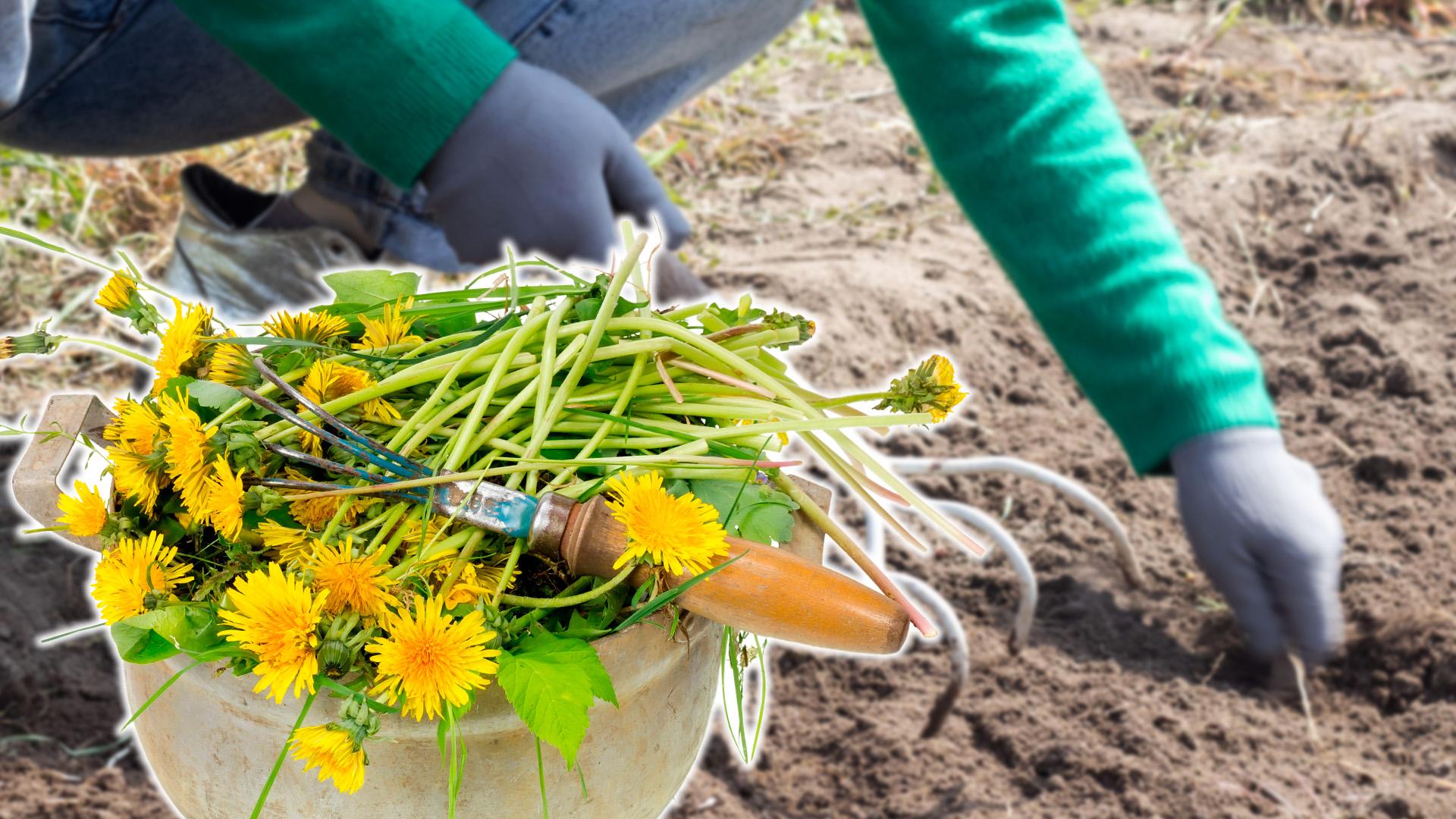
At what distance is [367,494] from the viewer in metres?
0.75

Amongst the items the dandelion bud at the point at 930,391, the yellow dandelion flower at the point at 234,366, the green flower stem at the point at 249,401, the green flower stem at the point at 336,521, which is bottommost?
the green flower stem at the point at 336,521

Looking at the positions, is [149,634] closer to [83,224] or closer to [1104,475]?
[1104,475]

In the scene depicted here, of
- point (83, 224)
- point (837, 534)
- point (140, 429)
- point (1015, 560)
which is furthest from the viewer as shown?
point (83, 224)

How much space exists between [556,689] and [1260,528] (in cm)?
124

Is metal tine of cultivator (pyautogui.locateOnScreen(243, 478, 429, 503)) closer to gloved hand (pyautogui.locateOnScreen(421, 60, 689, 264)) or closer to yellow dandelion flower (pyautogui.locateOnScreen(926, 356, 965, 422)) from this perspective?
yellow dandelion flower (pyautogui.locateOnScreen(926, 356, 965, 422))

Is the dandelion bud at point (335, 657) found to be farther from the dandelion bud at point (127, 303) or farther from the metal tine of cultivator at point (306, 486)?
the dandelion bud at point (127, 303)

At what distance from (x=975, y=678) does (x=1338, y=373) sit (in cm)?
128

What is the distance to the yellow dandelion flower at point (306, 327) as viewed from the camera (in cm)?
83

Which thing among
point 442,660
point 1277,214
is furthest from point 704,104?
point 442,660

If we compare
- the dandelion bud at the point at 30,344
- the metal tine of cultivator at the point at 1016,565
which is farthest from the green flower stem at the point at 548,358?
the metal tine of cultivator at the point at 1016,565

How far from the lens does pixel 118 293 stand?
30.5 inches

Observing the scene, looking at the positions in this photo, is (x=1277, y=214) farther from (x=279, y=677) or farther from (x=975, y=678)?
(x=279, y=677)

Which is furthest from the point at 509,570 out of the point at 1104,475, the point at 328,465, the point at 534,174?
the point at 1104,475

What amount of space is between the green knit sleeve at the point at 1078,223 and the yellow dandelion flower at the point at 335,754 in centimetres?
126
